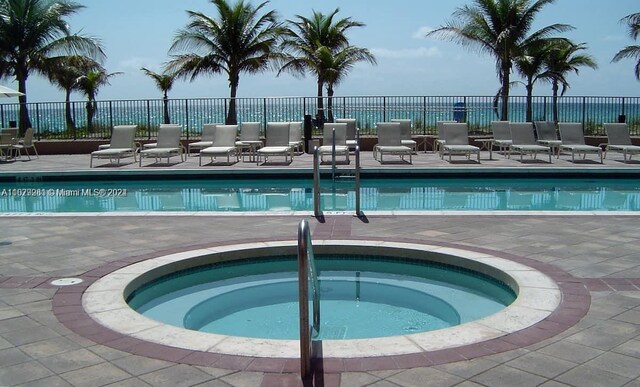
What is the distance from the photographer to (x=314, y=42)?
2534 cm

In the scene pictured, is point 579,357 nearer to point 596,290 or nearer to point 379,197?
point 596,290

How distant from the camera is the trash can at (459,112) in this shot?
19847 mm

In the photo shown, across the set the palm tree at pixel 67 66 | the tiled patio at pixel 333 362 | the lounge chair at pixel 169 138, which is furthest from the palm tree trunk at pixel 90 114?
the tiled patio at pixel 333 362

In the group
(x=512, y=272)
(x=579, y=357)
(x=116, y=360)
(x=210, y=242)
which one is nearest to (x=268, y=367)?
(x=116, y=360)

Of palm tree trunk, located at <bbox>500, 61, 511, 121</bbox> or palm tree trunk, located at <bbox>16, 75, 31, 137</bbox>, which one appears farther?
palm tree trunk, located at <bbox>16, 75, 31, 137</bbox>

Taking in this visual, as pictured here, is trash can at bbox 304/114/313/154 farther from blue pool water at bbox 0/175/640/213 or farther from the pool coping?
the pool coping

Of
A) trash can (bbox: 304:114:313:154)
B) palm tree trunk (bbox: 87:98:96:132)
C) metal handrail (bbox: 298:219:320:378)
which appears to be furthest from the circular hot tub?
palm tree trunk (bbox: 87:98:96:132)

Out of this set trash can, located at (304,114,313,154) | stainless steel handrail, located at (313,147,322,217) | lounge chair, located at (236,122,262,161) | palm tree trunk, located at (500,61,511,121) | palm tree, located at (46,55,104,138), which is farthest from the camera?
palm tree trunk, located at (500,61,511,121)

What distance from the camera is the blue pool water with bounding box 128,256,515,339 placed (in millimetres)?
5492

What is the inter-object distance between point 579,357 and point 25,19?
72.7ft

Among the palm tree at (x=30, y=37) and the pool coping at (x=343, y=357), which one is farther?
the palm tree at (x=30, y=37)

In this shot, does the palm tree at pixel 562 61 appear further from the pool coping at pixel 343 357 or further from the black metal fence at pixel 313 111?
the pool coping at pixel 343 357

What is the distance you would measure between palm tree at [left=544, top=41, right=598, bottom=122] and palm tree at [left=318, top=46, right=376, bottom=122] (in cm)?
678

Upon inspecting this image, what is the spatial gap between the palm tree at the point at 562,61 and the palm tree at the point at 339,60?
6.78 m
